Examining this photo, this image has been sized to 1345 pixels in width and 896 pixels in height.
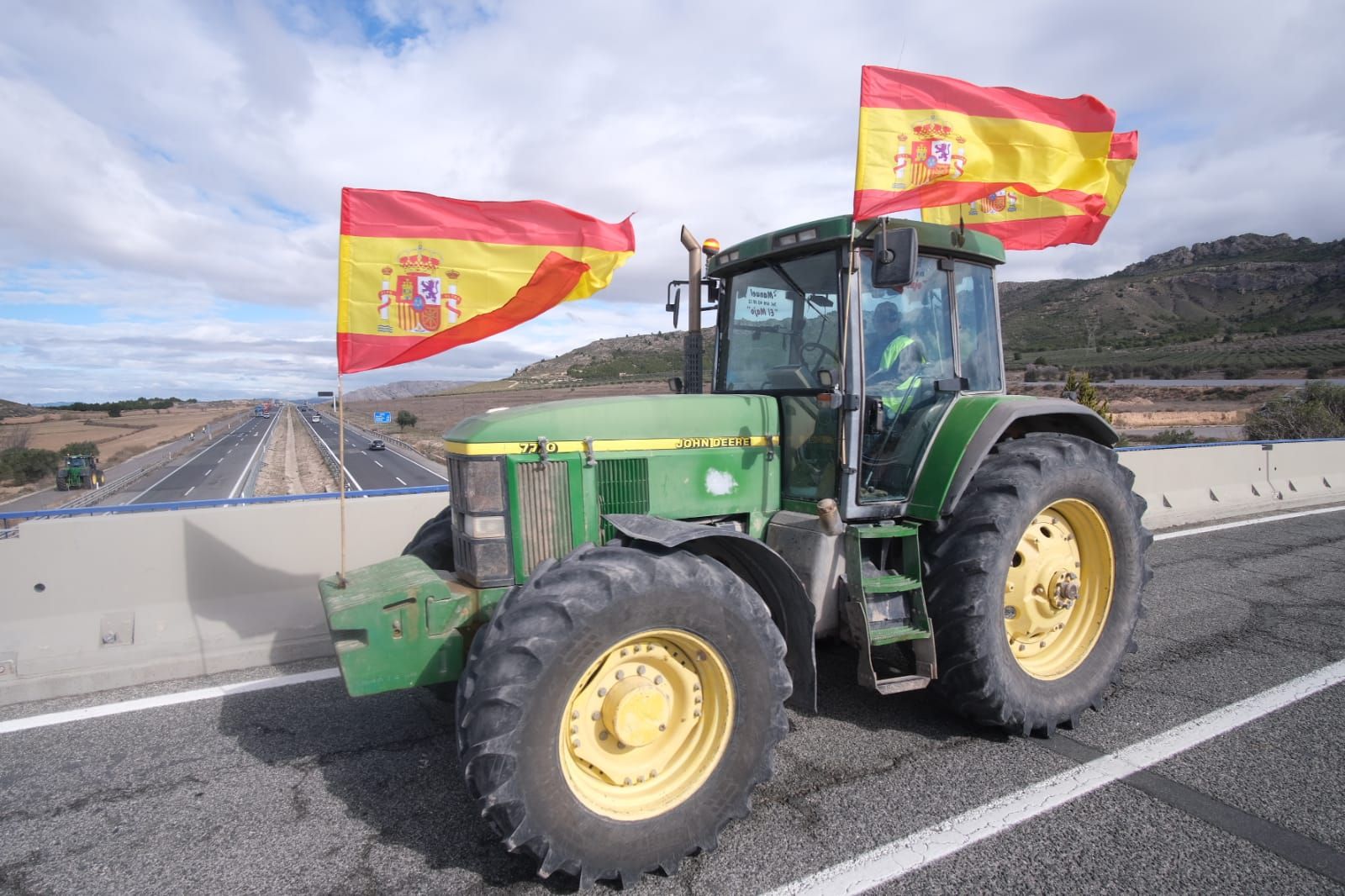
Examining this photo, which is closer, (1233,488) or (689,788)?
(689,788)

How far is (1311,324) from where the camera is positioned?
224ft

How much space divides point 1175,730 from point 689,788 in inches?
104

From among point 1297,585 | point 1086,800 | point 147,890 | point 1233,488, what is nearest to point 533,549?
point 147,890

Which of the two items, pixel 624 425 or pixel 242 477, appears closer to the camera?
pixel 624 425

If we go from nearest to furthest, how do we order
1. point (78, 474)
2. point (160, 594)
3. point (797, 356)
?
point (797, 356) → point (160, 594) → point (78, 474)

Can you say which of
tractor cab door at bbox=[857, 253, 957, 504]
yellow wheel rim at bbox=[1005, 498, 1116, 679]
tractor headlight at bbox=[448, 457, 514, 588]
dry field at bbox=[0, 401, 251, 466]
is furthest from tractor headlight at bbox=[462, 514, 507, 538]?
dry field at bbox=[0, 401, 251, 466]

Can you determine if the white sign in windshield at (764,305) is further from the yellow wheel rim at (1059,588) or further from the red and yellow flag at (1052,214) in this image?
the yellow wheel rim at (1059,588)

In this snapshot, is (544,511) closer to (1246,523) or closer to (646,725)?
(646,725)

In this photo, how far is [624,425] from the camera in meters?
3.53

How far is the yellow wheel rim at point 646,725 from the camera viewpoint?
279cm

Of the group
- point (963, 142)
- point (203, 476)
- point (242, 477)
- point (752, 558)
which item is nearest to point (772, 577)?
point (752, 558)

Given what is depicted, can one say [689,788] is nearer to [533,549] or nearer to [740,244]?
[533,549]

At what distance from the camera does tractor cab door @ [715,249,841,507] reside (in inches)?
152

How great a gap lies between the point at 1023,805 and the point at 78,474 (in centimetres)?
3737
